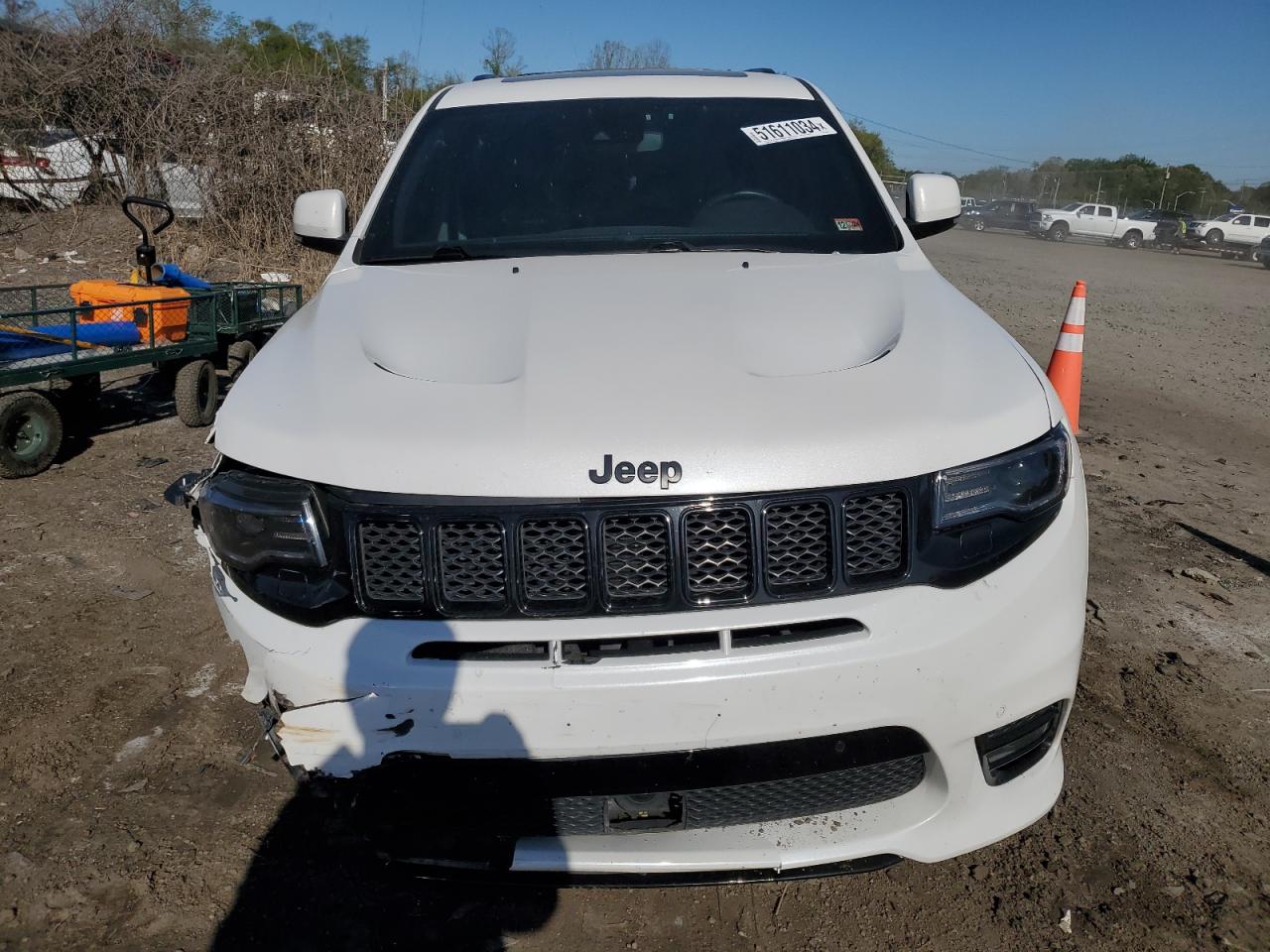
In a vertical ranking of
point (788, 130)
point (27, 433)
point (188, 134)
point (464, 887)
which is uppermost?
point (188, 134)

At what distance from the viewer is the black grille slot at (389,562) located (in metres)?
1.80

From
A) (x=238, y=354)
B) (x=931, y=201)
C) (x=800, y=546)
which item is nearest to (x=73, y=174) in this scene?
(x=238, y=354)

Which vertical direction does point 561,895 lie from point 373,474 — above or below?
below

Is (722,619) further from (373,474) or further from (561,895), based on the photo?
(561,895)

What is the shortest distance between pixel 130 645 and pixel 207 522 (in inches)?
71.6

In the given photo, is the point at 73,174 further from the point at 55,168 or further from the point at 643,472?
the point at 643,472

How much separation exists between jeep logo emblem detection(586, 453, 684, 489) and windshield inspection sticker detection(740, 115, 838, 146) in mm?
1883

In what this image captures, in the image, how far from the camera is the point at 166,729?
289 cm

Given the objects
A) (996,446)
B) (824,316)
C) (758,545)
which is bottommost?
(758,545)

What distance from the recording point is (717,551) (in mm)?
1778

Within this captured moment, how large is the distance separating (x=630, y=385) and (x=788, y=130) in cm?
178

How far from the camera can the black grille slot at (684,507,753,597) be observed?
1.77 meters

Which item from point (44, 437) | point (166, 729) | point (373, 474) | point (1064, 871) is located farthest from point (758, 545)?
point (44, 437)

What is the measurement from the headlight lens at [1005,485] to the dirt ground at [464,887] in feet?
3.26
